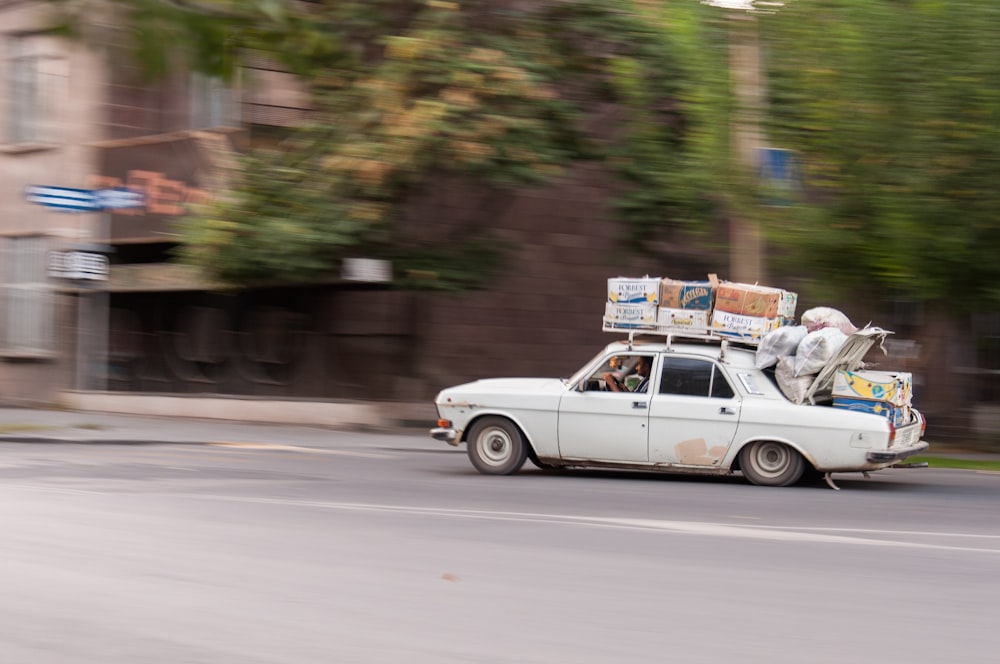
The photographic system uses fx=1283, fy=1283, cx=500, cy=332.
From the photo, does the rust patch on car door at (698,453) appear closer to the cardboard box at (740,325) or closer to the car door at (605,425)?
the car door at (605,425)

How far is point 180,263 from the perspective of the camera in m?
22.0

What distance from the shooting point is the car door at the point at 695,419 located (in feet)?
41.4

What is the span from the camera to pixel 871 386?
1246 cm

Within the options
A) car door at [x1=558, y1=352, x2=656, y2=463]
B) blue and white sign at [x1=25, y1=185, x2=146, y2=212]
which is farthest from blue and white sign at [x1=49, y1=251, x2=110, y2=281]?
car door at [x1=558, y1=352, x2=656, y2=463]

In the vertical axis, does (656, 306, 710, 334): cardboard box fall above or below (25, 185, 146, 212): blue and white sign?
below

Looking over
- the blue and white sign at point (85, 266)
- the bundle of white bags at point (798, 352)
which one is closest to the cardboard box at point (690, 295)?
the bundle of white bags at point (798, 352)

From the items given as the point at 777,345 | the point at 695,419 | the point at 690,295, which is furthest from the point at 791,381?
the point at 690,295

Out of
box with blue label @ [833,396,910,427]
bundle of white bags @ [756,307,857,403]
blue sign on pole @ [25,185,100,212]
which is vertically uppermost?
blue sign on pole @ [25,185,100,212]

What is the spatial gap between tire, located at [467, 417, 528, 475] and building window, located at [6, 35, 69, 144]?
637 inches

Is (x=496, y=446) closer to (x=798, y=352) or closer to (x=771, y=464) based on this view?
(x=771, y=464)

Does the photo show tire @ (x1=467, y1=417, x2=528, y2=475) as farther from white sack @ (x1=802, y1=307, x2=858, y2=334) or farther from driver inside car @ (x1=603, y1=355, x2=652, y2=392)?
white sack @ (x1=802, y1=307, x2=858, y2=334)

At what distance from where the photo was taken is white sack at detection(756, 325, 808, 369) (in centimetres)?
1271

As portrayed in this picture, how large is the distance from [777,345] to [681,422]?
1.22m

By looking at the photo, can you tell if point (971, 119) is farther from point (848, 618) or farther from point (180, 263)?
point (180, 263)
